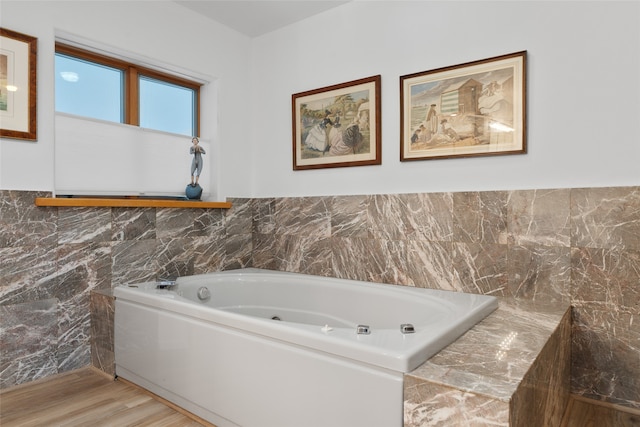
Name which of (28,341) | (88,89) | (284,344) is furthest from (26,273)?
(284,344)

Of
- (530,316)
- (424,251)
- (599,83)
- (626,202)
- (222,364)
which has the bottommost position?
(222,364)

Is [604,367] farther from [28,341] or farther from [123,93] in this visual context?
[123,93]

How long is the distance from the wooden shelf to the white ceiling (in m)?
1.39

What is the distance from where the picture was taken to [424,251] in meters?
2.52

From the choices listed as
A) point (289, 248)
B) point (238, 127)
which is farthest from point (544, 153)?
point (238, 127)

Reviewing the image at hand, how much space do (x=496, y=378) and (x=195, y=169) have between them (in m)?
2.47

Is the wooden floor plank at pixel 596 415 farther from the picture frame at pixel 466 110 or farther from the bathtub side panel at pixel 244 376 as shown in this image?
the picture frame at pixel 466 110

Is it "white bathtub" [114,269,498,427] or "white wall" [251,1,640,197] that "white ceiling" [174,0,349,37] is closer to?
"white wall" [251,1,640,197]

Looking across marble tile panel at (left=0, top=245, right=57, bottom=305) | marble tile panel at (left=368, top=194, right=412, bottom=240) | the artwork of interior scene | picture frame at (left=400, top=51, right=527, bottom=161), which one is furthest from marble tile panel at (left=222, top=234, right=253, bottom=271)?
picture frame at (left=400, top=51, right=527, bottom=161)

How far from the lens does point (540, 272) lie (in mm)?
2158

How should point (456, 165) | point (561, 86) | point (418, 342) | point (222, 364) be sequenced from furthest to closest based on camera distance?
point (456, 165) → point (561, 86) → point (222, 364) → point (418, 342)

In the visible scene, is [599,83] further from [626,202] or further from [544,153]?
[626,202]

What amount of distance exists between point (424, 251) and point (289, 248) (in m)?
1.09

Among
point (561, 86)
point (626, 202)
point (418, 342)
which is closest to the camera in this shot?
point (418, 342)
